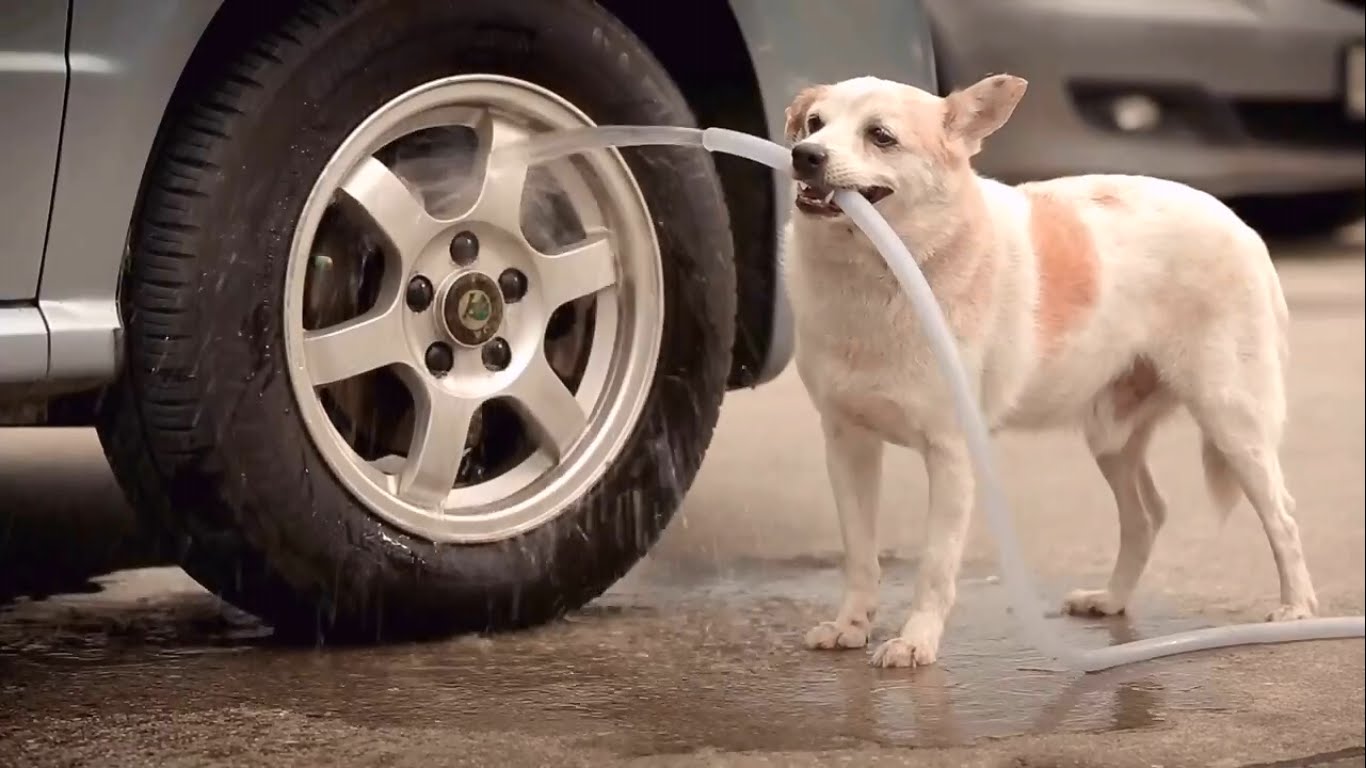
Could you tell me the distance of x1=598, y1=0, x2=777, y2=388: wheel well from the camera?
288 centimetres

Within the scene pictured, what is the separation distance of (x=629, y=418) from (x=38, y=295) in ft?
2.97

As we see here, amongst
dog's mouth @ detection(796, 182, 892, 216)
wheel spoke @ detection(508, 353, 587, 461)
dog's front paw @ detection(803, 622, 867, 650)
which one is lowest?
dog's front paw @ detection(803, 622, 867, 650)

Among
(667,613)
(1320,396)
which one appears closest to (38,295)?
(667,613)

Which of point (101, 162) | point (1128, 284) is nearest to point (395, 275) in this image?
point (101, 162)

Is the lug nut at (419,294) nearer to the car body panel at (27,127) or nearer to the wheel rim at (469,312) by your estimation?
the wheel rim at (469,312)

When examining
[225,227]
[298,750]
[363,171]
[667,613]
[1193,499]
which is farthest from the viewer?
[1193,499]

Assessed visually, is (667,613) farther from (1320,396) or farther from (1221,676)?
(1320,396)

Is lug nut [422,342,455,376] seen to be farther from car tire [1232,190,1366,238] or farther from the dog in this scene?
car tire [1232,190,1366,238]

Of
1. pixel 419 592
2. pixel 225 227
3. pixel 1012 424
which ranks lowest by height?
pixel 419 592

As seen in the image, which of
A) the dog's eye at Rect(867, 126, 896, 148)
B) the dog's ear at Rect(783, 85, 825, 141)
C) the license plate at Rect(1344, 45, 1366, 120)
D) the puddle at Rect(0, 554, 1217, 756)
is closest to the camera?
the puddle at Rect(0, 554, 1217, 756)

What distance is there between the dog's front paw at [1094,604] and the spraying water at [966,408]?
12 centimetres

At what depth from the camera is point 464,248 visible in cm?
259

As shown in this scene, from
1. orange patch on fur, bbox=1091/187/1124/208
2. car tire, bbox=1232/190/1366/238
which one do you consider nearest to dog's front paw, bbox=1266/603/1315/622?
car tire, bbox=1232/190/1366/238

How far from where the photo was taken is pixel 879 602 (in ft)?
9.62
